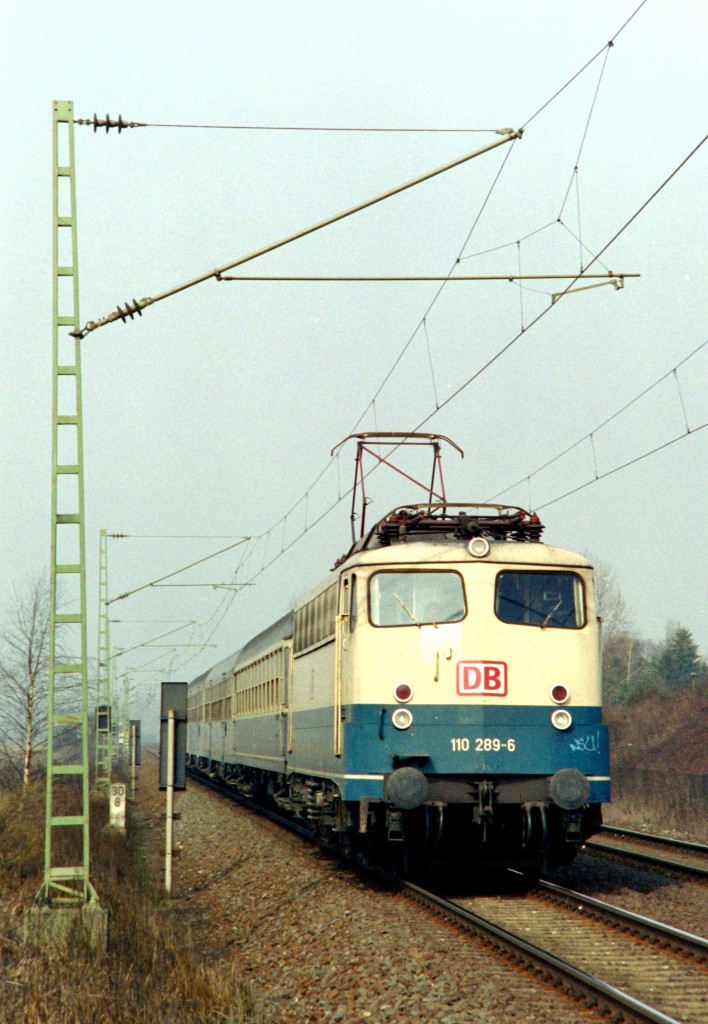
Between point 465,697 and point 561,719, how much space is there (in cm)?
101

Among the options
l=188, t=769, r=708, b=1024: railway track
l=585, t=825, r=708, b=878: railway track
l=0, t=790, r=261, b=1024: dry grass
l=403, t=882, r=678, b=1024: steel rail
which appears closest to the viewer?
l=0, t=790, r=261, b=1024: dry grass

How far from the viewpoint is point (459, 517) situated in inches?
530

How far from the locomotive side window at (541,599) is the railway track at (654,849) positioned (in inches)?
130

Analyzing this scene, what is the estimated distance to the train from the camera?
1214cm

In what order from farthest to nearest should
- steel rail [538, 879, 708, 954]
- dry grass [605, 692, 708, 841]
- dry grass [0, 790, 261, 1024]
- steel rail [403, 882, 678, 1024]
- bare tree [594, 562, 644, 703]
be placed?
bare tree [594, 562, 644, 703], dry grass [605, 692, 708, 841], steel rail [538, 879, 708, 954], steel rail [403, 882, 678, 1024], dry grass [0, 790, 261, 1024]

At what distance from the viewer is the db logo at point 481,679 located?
12.3 meters

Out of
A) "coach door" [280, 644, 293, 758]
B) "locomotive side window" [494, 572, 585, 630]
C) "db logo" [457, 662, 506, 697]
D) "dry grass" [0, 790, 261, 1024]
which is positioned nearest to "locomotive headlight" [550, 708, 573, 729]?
"db logo" [457, 662, 506, 697]

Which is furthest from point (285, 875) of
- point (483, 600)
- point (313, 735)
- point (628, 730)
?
point (628, 730)

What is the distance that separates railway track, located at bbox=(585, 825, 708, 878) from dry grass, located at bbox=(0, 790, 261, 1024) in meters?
5.81

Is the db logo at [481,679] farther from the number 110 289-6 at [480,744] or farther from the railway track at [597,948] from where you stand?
the railway track at [597,948]

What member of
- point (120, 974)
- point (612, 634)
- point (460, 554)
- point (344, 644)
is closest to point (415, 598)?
point (460, 554)

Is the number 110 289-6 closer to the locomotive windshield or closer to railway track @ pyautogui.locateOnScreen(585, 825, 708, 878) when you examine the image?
the locomotive windshield

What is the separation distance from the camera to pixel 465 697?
1228cm

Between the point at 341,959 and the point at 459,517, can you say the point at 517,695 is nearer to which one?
the point at 459,517
